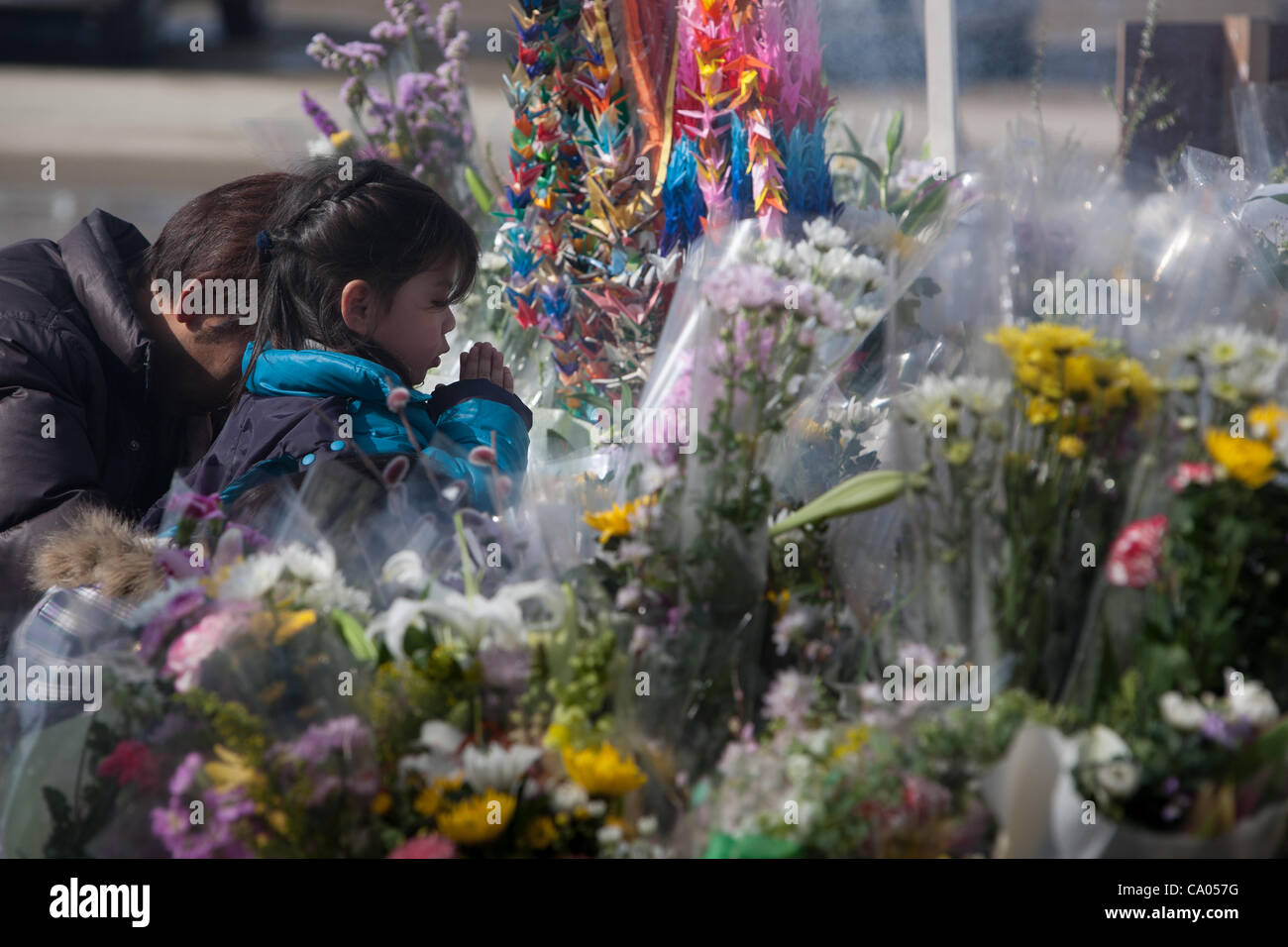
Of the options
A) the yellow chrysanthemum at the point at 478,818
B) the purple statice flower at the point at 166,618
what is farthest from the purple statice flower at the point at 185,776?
the yellow chrysanthemum at the point at 478,818

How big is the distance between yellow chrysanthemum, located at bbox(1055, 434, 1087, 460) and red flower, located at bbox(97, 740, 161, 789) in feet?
3.04

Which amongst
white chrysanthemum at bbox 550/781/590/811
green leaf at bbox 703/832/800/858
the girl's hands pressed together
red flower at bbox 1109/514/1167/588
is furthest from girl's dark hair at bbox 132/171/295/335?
red flower at bbox 1109/514/1167/588

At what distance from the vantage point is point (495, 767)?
1.14 m

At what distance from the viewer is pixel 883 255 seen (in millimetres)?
1668

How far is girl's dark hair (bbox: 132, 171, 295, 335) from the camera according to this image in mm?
2080

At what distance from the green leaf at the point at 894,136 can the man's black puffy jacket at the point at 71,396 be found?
1.44m

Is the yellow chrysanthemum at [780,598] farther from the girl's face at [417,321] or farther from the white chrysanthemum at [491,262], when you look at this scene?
the white chrysanthemum at [491,262]

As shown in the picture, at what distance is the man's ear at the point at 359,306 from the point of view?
186 cm

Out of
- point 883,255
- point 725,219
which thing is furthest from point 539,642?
point 725,219

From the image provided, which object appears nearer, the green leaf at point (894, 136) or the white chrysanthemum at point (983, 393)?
the white chrysanthemum at point (983, 393)

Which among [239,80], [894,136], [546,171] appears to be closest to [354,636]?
[546,171]

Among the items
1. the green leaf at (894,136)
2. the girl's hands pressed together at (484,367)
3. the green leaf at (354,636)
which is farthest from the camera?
the green leaf at (894,136)

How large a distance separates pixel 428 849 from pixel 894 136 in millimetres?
1820
